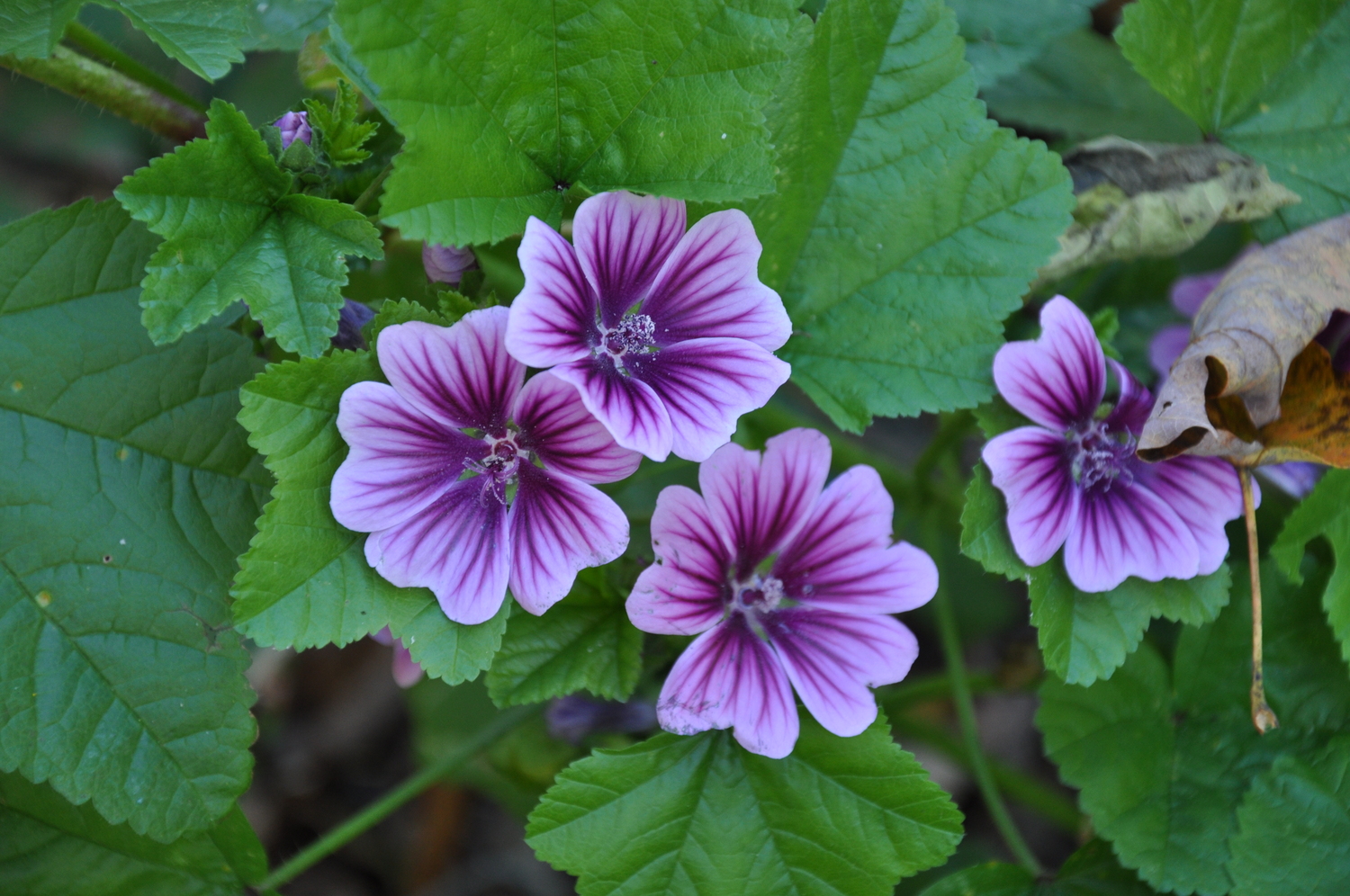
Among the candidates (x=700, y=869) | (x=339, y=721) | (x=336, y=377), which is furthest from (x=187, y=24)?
(x=339, y=721)

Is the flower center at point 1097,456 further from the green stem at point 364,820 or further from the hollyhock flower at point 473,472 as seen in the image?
the green stem at point 364,820

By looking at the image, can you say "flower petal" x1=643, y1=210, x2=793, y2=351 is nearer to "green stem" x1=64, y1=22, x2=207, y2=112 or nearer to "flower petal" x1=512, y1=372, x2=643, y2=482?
"flower petal" x1=512, y1=372, x2=643, y2=482

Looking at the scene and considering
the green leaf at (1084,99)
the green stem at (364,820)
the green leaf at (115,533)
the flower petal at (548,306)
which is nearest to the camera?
the flower petal at (548,306)

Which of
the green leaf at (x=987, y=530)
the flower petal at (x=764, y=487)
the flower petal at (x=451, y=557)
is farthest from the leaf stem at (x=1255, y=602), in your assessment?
the flower petal at (x=451, y=557)

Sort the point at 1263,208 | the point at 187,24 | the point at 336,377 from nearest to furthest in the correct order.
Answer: the point at 336,377 < the point at 187,24 < the point at 1263,208

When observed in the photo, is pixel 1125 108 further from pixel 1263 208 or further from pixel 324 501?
pixel 324 501
